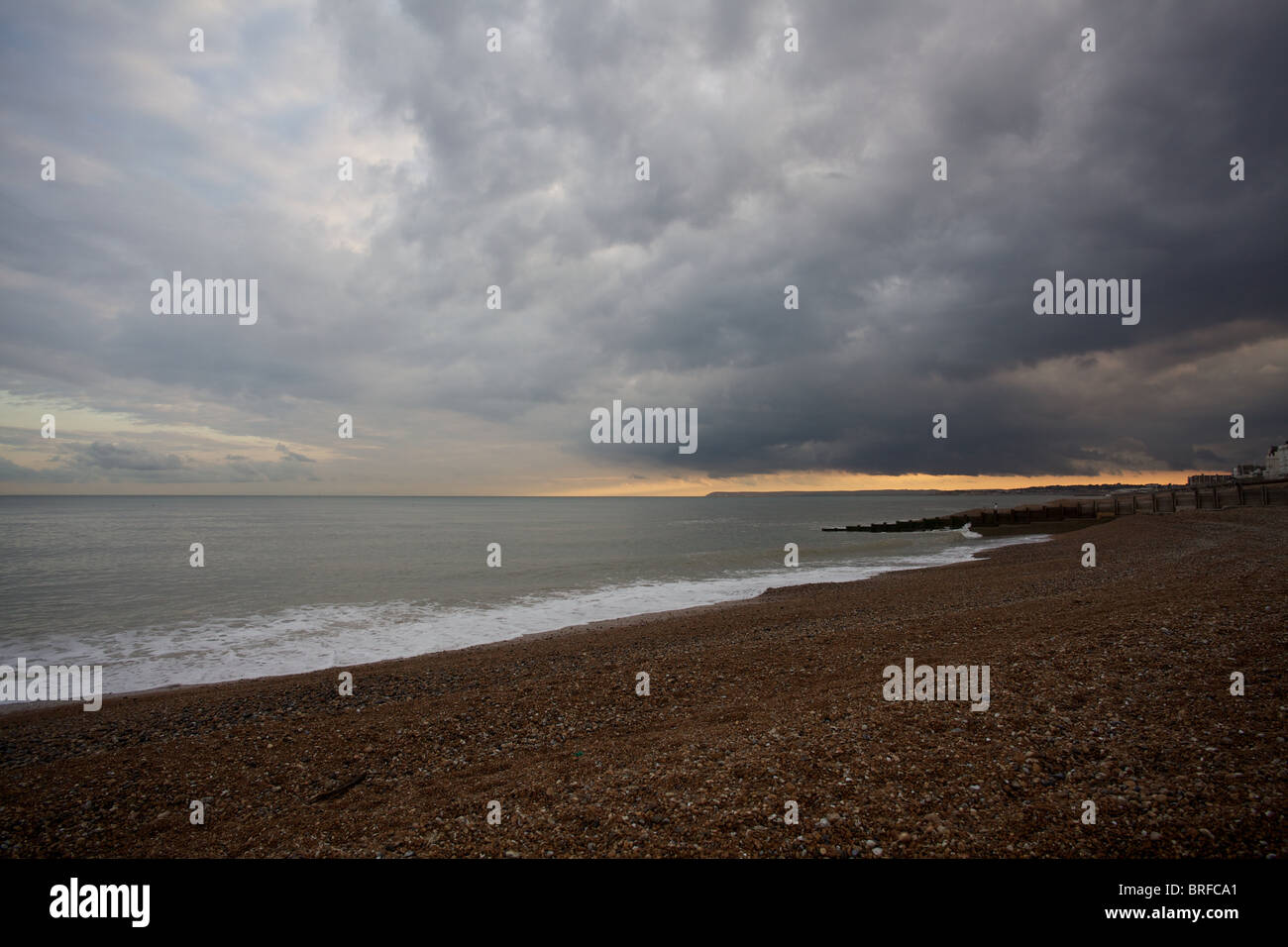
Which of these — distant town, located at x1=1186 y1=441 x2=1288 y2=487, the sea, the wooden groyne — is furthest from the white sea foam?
distant town, located at x1=1186 y1=441 x2=1288 y2=487

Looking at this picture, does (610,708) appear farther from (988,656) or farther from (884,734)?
(988,656)

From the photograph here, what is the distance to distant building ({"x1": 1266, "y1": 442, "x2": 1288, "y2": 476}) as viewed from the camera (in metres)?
114

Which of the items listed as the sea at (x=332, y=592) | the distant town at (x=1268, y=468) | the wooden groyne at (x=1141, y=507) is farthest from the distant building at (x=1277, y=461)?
the sea at (x=332, y=592)

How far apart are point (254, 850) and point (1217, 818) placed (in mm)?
8926

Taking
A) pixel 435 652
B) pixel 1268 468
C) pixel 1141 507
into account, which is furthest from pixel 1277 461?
pixel 435 652

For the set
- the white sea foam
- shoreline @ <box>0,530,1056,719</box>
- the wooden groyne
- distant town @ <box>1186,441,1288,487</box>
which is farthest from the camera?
distant town @ <box>1186,441,1288,487</box>

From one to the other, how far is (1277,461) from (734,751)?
175 meters

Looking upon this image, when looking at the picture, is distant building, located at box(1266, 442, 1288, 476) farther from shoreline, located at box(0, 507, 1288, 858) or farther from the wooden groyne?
shoreline, located at box(0, 507, 1288, 858)

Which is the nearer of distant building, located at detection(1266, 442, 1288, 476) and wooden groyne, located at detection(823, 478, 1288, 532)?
wooden groyne, located at detection(823, 478, 1288, 532)

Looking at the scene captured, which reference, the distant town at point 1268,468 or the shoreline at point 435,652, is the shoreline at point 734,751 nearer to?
the shoreline at point 435,652

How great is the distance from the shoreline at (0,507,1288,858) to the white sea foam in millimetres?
Result: 2494

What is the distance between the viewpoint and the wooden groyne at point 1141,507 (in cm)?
5309

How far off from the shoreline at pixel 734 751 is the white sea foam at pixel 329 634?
2494 millimetres
